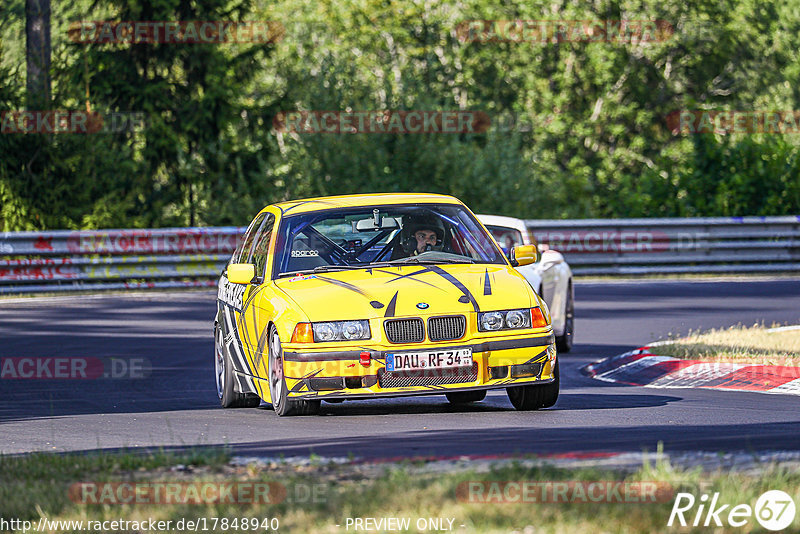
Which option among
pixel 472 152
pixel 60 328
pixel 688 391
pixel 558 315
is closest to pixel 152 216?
pixel 472 152

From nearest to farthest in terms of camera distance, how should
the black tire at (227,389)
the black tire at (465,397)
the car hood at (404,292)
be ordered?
the car hood at (404,292)
the black tire at (465,397)
the black tire at (227,389)

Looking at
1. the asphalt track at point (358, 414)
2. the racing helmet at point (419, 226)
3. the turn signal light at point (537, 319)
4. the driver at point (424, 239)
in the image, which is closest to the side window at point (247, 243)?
the asphalt track at point (358, 414)

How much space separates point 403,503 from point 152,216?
2695 centimetres

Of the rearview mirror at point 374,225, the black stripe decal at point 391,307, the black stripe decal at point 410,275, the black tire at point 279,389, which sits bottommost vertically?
the black tire at point 279,389

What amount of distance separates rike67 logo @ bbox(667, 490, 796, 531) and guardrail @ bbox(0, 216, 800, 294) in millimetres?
21126

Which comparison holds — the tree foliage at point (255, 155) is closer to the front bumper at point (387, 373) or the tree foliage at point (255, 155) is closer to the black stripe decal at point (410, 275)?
the black stripe decal at point (410, 275)

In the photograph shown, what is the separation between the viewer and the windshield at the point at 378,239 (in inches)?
434

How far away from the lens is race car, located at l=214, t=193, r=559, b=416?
32.4ft

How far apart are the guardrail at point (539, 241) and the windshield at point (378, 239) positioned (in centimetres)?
1528

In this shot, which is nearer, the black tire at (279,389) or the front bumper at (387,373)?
the front bumper at (387,373)

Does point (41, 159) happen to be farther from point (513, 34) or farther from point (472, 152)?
point (513, 34)

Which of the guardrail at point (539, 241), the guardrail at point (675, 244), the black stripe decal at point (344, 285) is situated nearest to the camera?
the black stripe decal at point (344, 285)

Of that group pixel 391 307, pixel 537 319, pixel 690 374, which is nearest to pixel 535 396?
pixel 537 319

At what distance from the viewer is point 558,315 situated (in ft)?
54.0
